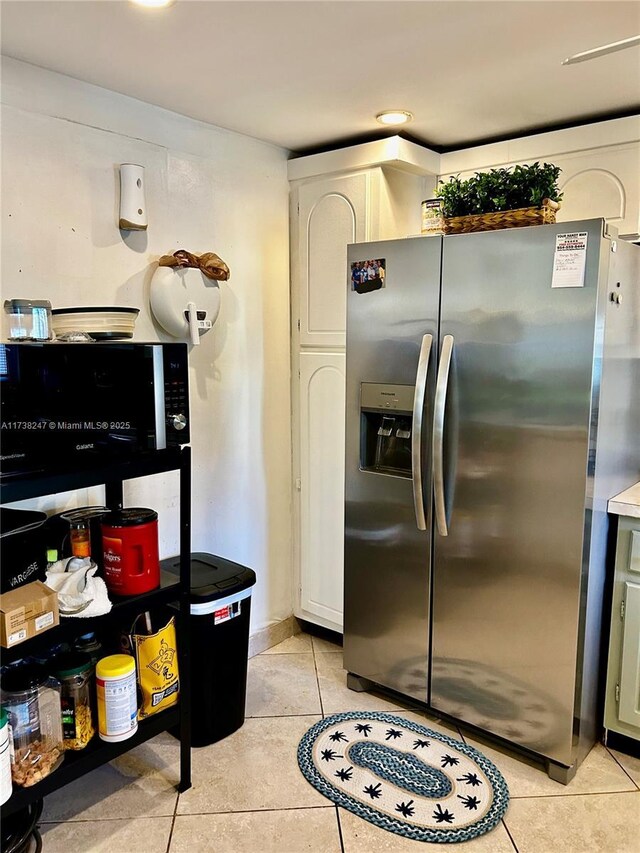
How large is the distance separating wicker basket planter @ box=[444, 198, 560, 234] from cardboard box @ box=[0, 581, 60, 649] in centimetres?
172

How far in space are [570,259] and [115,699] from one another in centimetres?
187

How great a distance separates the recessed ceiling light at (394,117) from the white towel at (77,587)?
187 cm

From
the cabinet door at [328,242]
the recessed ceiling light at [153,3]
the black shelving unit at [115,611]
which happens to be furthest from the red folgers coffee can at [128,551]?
the recessed ceiling light at [153,3]

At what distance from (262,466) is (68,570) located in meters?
1.23

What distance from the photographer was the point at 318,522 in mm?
2957

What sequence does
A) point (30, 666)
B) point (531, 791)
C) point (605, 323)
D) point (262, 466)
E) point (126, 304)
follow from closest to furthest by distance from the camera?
point (30, 666)
point (605, 323)
point (531, 791)
point (126, 304)
point (262, 466)

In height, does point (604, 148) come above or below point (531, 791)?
above

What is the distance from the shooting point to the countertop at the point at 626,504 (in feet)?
6.88

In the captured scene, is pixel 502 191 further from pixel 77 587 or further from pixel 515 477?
pixel 77 587

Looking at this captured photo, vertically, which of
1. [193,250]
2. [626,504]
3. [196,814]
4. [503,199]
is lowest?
[196,814]

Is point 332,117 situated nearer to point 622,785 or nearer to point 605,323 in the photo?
point 605,323

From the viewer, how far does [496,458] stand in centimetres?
213

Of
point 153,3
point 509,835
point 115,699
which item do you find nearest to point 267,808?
point 115,699

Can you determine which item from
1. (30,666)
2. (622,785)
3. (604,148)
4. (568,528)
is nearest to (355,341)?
(568,528)
